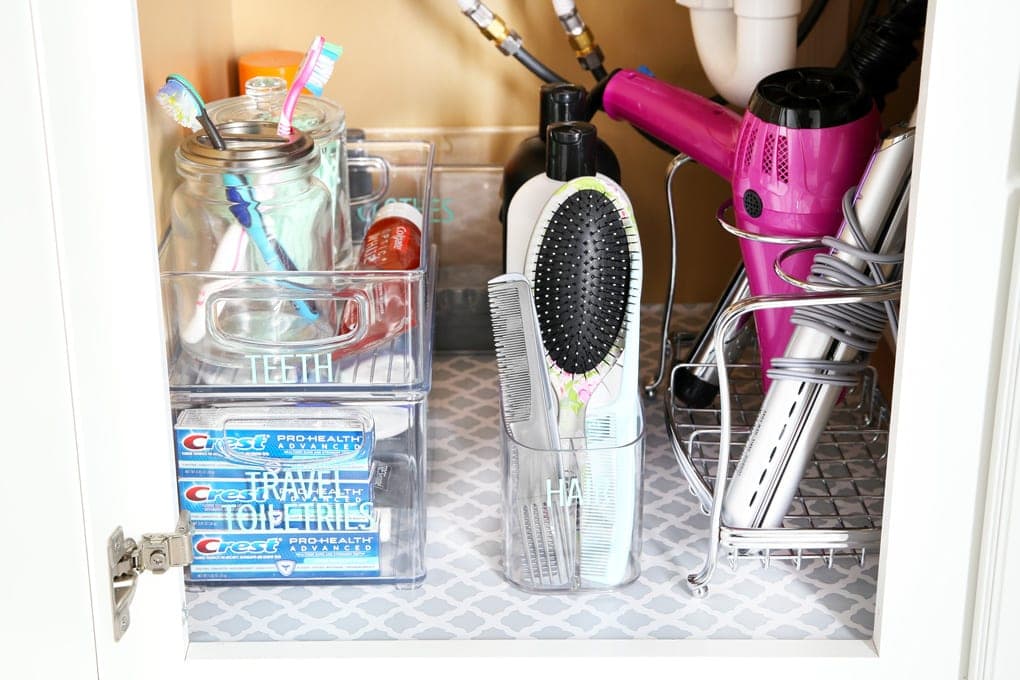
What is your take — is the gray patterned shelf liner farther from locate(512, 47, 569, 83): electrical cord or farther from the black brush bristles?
locate(512, 47, 569, 83): electrical cord

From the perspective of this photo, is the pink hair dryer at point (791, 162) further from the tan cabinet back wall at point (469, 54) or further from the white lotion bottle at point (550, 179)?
the tan cabinet back wall at point (469, 54)

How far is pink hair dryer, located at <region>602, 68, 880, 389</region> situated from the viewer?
31.3 inches

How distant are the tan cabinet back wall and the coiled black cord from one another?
0.16 metres

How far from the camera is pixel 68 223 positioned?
570mm

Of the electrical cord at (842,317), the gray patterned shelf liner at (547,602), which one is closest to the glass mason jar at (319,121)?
the gray patterned shelf liner at (547,602)

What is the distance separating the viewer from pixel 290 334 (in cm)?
83

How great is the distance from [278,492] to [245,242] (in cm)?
17

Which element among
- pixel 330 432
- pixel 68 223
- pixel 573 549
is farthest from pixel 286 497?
pixel 68 223

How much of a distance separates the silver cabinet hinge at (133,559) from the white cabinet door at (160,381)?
0.01 meters

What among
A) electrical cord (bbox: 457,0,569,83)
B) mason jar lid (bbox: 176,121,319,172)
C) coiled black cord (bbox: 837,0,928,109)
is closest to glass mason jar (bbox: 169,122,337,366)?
mason jar lid (bbox: 176,121,319,172)

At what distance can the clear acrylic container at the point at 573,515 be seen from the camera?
81 cm

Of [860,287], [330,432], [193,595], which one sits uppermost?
[860,287]

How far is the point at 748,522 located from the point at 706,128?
293mm

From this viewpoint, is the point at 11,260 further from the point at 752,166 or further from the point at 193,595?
the point at 752,166
